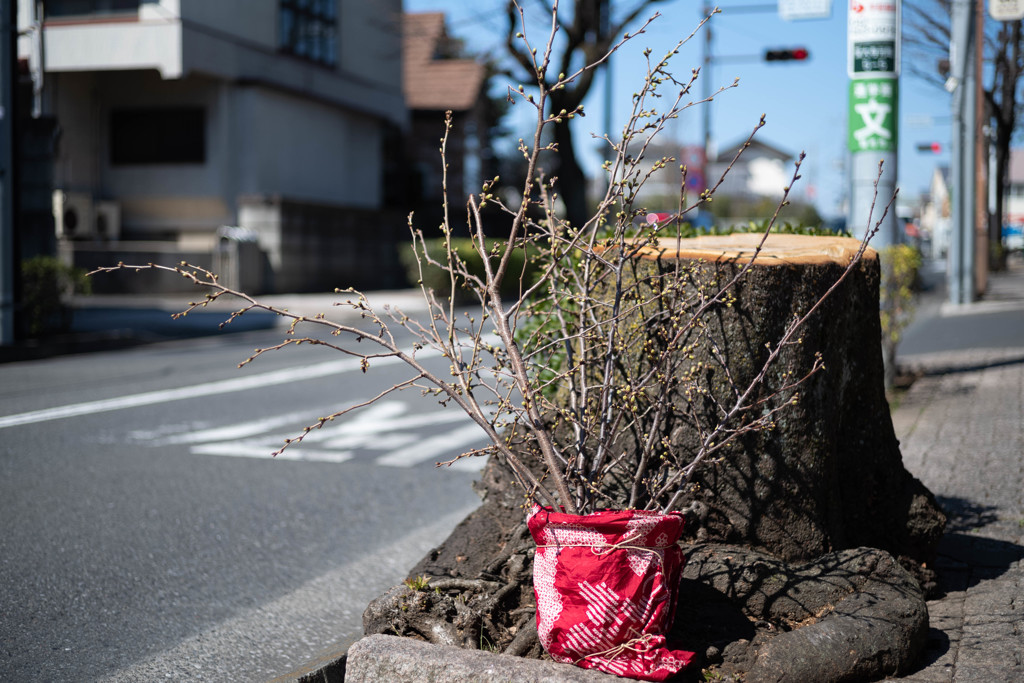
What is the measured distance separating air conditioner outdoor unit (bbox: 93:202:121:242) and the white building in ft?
0.11

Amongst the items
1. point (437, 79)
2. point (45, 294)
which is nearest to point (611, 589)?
point (45, 294)

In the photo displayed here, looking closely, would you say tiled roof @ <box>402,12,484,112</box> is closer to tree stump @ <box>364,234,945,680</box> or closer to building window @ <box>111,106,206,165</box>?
building window @ <box>111,106,206,165</box>

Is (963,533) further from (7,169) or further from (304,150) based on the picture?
(304,150)

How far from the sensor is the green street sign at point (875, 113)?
7246 mm

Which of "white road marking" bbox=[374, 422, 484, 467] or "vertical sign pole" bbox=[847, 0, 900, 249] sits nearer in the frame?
"white road marking" bbox=[374, 422, 484, 467]

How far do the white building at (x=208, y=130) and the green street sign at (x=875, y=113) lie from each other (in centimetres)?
1653

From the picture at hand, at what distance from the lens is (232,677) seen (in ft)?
10.8

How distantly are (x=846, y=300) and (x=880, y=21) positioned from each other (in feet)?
14.6

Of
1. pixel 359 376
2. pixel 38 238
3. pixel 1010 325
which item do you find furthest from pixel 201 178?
pixel 1010 325

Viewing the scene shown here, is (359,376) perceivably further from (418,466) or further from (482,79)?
(482,79)

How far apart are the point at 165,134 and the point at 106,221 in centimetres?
255

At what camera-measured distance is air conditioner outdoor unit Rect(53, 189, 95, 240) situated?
71.0ft

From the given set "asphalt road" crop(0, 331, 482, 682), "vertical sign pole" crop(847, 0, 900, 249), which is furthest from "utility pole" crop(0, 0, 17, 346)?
"vertical sign pole" crop(847, 0, 900, 249)

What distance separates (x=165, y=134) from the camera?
23.8 metres
